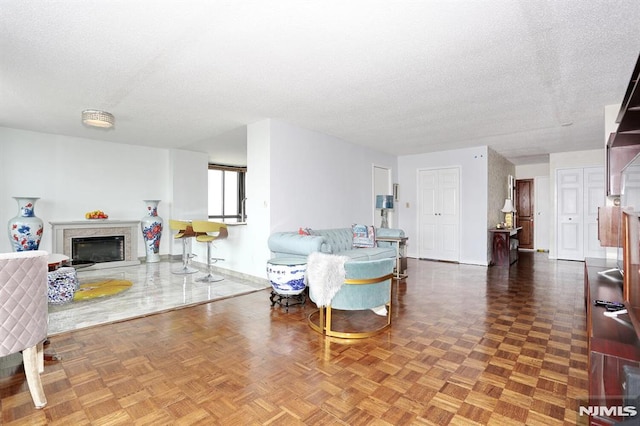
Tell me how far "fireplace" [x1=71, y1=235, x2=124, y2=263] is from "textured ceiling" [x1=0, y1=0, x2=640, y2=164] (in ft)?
7.58

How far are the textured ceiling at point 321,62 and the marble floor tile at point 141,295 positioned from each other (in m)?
2.53

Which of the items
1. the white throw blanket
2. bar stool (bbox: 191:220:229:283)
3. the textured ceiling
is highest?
the textured ceiling

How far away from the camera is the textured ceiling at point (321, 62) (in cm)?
227

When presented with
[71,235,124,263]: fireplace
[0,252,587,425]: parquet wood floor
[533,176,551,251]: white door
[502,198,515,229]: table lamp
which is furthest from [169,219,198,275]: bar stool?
[533,176,551,251]: white door

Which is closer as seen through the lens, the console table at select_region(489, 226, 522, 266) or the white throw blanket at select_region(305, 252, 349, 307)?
the white throw blanket at select_region(305, 252, 349, 307)

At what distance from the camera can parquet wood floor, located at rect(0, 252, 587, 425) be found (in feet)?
6.16

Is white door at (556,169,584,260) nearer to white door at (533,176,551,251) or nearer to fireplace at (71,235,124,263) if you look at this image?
white door at (533,176,551,251)

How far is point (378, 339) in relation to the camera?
2932mm

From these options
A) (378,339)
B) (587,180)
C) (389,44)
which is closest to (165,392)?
(378,339)

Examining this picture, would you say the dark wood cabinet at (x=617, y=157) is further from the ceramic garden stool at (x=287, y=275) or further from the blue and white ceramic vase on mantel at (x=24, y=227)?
the blue and white ceramic vase on mantel at (x=24, y=227)

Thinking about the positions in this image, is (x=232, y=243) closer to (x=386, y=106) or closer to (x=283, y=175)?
(x=283, y=175)

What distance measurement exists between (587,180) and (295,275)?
752 cm

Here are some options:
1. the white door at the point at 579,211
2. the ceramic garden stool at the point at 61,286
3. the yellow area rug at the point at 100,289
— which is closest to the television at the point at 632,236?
the ceramic garden stool at the point at 61,286

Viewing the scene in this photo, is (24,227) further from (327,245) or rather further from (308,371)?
(308,371)
